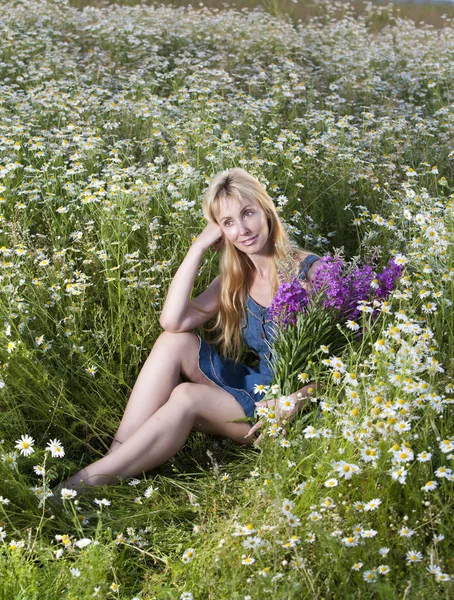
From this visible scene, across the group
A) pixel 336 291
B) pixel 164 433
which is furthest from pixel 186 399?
pixel 336 291

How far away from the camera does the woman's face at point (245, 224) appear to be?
354cm

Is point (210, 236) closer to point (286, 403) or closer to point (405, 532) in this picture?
point (286, 403)

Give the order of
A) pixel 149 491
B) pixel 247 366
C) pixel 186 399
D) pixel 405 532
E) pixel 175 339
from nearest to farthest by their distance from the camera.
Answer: pixel 405 532
pixel 149 491
pixel 186 399
pixel 175 339
pixel 247 366

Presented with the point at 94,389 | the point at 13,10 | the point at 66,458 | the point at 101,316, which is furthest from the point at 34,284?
the point at 13,10

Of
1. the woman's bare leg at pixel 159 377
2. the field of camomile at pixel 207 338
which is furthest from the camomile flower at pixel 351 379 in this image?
the woman's bare leg at pixel 159 377

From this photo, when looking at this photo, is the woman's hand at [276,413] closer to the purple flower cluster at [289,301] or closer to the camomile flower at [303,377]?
the camomile flower at [303,377]

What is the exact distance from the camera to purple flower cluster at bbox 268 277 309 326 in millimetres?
3348

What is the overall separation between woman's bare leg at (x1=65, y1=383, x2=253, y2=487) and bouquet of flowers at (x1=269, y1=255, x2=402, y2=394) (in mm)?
276

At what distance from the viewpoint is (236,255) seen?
372 cm

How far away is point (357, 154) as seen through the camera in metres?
5.20

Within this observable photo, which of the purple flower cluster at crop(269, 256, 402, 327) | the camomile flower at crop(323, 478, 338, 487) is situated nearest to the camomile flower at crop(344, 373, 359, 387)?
the camomile flower at crop(323, 478, 338, 487)

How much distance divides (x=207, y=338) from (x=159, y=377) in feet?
1.97

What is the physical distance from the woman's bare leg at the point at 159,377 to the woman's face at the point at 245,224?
0.47 m

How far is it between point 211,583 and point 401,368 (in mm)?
881
